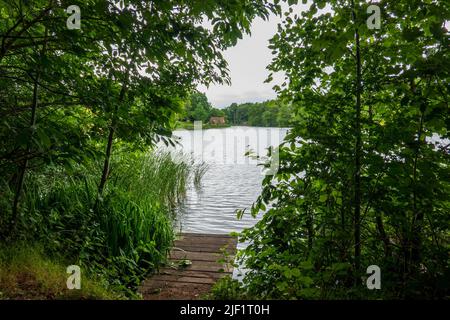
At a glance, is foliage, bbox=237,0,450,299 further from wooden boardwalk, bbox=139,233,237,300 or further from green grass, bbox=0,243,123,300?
green grass, bbox=0,243,123,300

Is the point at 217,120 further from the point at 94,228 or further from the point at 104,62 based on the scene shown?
the point at 104,62

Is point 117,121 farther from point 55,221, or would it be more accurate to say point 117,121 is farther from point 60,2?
point 55,221

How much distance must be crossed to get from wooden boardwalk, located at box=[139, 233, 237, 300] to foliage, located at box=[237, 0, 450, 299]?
931 mm

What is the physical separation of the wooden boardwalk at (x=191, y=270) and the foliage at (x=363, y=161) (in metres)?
0.93

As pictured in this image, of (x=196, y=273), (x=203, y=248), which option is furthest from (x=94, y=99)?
(x=203, y=248)

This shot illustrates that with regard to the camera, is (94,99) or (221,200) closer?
(94,99)

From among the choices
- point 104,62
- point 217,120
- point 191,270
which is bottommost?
point 191,270

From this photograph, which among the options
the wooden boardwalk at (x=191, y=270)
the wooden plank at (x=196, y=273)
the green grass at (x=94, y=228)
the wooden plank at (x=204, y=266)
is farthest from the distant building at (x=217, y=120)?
the wooden plank at (x=196, y=273)

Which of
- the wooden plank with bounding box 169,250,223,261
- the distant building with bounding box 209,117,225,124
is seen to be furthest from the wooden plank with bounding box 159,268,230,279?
the distant building with bounding box 209,117,225,124

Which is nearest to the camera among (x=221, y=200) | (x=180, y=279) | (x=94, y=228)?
(x=94, y=228)

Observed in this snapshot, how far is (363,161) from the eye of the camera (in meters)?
2.14

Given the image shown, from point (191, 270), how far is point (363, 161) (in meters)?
3.09

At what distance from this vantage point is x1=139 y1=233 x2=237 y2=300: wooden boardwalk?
3646 mm

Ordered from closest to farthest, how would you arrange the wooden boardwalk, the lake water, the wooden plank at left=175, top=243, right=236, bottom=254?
the wooden boardwalk < the wooden plank at left=175, top=243, right=236, bottom=254 < the lake water
